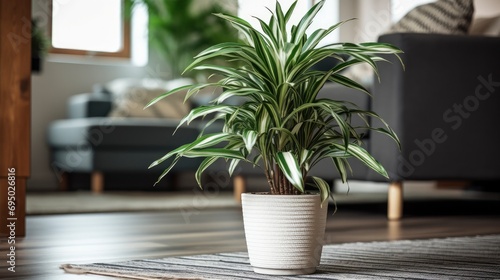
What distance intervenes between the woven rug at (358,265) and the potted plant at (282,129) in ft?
0.24

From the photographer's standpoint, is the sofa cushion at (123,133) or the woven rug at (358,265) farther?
the sofa cushion at (123,133)

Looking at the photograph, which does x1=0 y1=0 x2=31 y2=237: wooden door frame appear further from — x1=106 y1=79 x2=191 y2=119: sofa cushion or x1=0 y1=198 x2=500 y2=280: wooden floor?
x1=106 y1=79 x2=191 y2=119: sofa cushion

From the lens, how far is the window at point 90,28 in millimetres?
5473

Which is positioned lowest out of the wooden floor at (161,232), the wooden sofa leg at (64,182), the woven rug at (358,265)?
the wooden sofa leg at (64,182)

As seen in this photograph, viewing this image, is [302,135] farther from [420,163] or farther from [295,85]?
[420,163]

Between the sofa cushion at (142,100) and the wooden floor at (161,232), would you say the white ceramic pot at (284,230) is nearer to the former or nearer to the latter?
the wooden floor at (161,232)

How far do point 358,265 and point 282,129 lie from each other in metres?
0.37

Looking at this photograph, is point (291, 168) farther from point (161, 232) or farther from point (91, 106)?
point (91, 106)

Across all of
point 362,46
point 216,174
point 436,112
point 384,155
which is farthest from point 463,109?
point 216,174

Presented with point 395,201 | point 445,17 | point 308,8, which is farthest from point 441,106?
point 308,8

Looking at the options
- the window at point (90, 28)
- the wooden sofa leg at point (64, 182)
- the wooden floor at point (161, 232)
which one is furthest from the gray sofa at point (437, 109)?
the window at point (90, 28)

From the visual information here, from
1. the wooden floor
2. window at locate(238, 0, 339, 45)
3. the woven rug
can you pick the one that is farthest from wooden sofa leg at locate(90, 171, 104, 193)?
the woven rug

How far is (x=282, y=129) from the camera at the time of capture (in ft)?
4.84

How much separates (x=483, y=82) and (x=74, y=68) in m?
3.30
